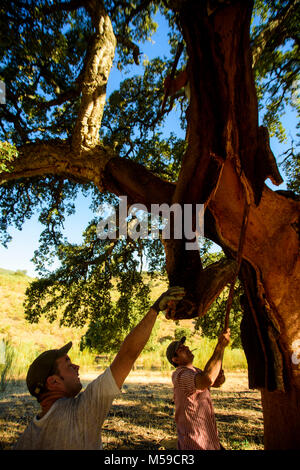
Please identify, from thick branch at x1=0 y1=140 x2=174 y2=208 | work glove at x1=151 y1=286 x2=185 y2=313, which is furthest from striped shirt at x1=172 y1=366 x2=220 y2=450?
thick branch at x1=0 y1=140 x2=174 y2=208

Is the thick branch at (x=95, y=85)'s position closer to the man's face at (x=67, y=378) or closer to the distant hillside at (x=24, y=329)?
the man's face at (x=67, y=378)

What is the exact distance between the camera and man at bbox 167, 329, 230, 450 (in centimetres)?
227

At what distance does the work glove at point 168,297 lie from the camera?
2.09m

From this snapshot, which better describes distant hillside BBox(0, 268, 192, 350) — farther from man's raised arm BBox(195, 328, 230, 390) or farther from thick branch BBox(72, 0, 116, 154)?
man's raised arm BBox(195, 328, 230, 390)

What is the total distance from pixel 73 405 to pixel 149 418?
552 cm

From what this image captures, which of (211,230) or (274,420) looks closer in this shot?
(274,420)

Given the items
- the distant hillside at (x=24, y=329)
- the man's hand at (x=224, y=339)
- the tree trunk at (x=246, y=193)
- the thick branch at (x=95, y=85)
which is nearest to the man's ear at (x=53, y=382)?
the man's hand at (x=224, y=339)

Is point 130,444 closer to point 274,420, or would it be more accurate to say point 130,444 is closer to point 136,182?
point 274,420

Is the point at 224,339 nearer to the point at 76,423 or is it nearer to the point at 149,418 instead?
the point at 76,423

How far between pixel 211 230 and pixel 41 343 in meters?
20.7

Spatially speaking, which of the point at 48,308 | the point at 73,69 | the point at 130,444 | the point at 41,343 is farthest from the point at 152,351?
the point at 73,69

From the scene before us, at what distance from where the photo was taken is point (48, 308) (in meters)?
6.48

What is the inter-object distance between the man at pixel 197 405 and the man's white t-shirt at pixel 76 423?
1.17 meters
